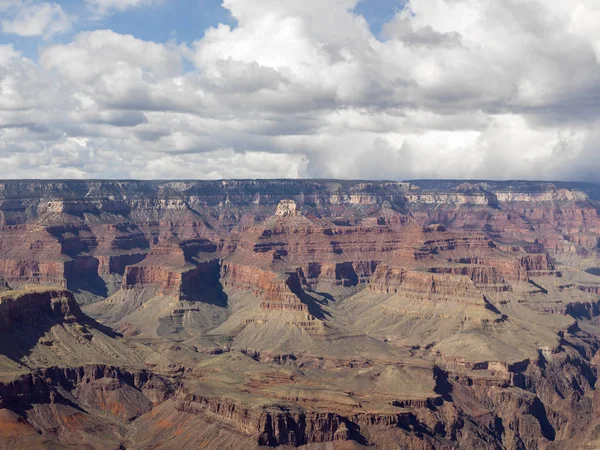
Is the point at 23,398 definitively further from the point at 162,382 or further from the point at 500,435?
the point at 500,435

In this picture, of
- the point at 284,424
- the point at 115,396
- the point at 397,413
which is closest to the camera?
the point at 284,424

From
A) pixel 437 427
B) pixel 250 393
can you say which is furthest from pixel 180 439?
pixel 437 427

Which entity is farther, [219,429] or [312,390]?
[312,390]

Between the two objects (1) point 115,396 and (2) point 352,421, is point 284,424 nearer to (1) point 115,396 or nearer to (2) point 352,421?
(2) point 352,421

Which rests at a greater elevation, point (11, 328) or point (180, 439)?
point (11, 328)

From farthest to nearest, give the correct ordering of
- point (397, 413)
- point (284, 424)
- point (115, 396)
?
point (115, 396), point (397, 413), point (284, 424)

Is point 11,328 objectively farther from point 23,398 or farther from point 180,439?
point 180,439

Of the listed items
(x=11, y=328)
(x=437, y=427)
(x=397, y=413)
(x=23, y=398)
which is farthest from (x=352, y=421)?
(x=11, y=328)

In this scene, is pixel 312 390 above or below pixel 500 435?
above

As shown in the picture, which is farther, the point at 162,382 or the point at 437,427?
the point at 162,382
